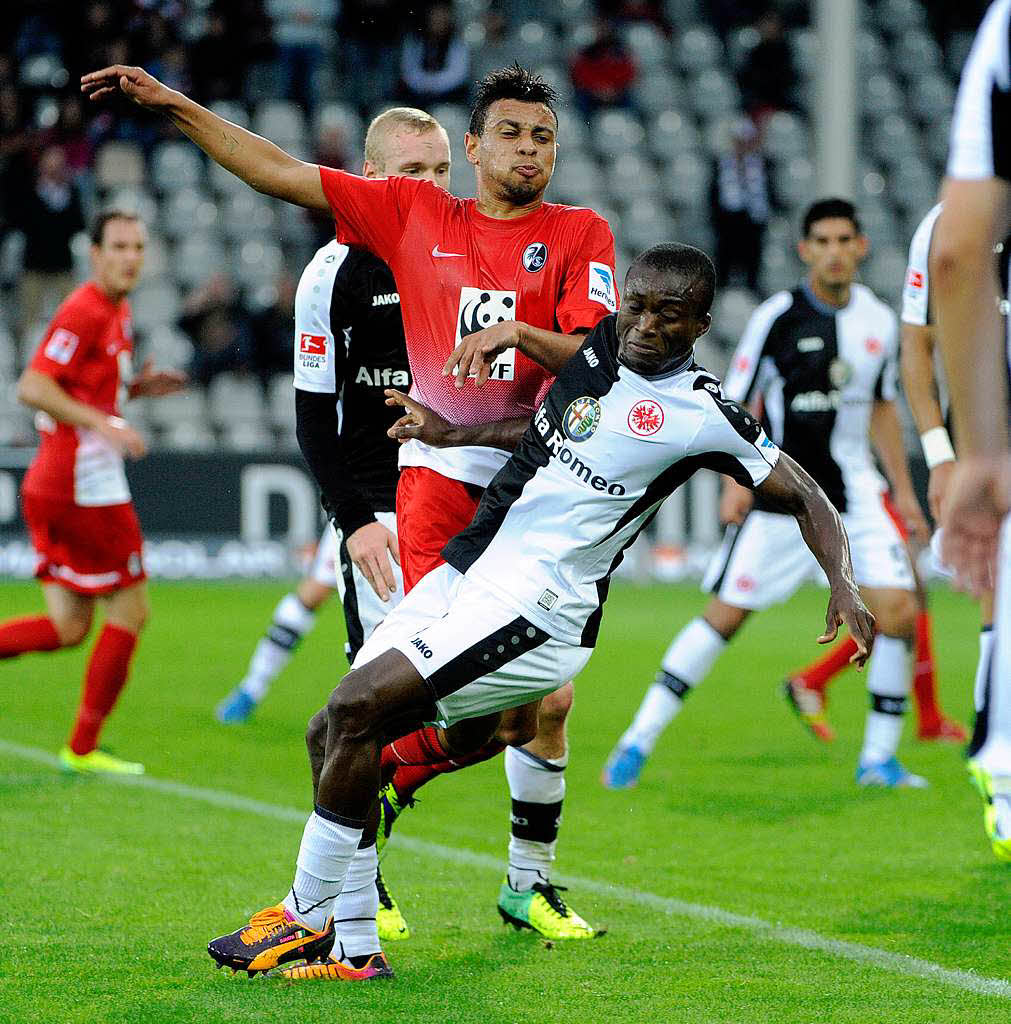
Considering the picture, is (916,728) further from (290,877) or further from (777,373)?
(290,877)

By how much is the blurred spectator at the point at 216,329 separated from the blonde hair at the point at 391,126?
11616 mm

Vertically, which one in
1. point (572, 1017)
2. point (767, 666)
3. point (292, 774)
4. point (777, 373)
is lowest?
point (767, 666)

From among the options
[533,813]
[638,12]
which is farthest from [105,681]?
[638,12]

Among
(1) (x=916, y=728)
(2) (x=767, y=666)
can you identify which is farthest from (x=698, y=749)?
(2) (x=767, y=666)

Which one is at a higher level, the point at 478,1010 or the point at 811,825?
the point at 478,1010

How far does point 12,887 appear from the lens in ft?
17.1

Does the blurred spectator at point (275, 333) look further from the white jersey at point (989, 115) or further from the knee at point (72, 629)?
the white jersey at point (989, 115)

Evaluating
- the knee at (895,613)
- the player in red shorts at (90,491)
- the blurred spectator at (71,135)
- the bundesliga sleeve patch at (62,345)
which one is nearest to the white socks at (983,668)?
the knee at (895,613)

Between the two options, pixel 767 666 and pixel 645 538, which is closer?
pixel 767 666

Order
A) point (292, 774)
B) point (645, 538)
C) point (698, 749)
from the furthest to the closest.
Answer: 1. point (645, 538)
2. point (698, 749)
3. point (292, 774)

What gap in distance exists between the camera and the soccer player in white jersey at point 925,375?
5.50m

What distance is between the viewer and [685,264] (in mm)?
4117

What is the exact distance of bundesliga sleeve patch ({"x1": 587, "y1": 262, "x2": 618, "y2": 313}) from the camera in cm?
445

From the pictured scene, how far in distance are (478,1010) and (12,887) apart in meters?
1.88
